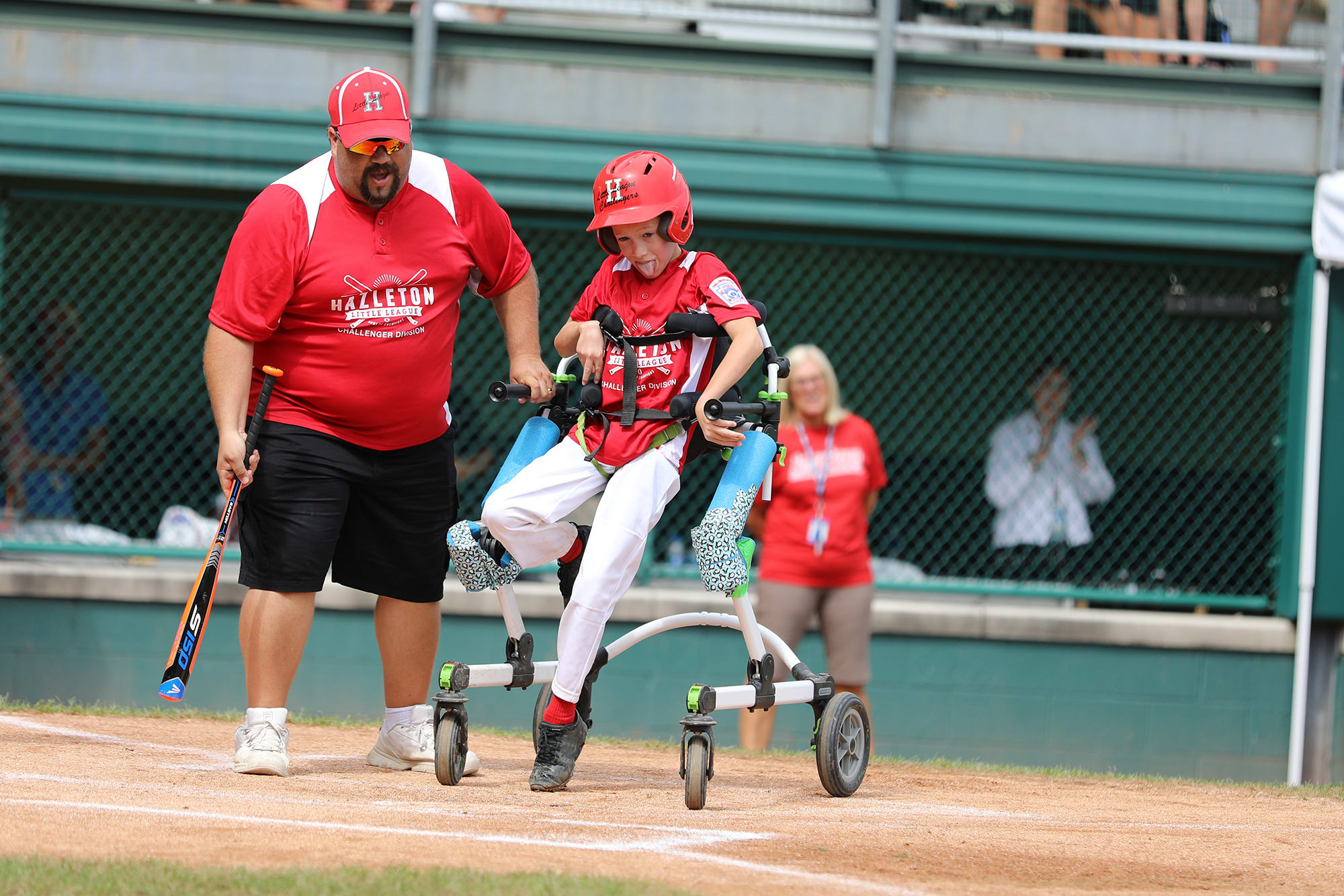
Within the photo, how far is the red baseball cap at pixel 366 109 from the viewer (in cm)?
454

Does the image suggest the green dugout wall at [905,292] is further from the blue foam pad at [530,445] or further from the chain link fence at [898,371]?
the blue foam pad at [530,445]

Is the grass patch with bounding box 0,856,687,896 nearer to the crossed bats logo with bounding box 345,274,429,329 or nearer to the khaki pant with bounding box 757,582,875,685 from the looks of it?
the crossed bats logo with bounding box 345,274,429,329

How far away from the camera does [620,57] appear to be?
27.7ft

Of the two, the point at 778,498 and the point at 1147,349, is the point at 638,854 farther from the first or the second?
the point at 1147,349

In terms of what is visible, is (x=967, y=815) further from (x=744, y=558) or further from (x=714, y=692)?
(x=744, y=558)

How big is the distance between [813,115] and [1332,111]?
2.88 m

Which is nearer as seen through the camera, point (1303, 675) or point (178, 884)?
point (178, 884)

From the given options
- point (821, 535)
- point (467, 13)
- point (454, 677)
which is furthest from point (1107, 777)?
point (467, 13)

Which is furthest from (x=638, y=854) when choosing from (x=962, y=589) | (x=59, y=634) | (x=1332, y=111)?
(x=1332, y=111)

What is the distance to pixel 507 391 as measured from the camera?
460 cm

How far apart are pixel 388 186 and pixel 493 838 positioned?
2.08 metres

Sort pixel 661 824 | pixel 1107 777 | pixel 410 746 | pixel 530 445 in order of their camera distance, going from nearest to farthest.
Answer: pixel 661 824, pixel 530 445, pixel 410 746, pixel 1107 777

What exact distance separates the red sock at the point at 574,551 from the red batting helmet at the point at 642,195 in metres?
0.98

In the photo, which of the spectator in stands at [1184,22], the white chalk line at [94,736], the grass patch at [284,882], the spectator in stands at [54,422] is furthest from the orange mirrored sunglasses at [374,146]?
the spectator in stands at [1184,22]
